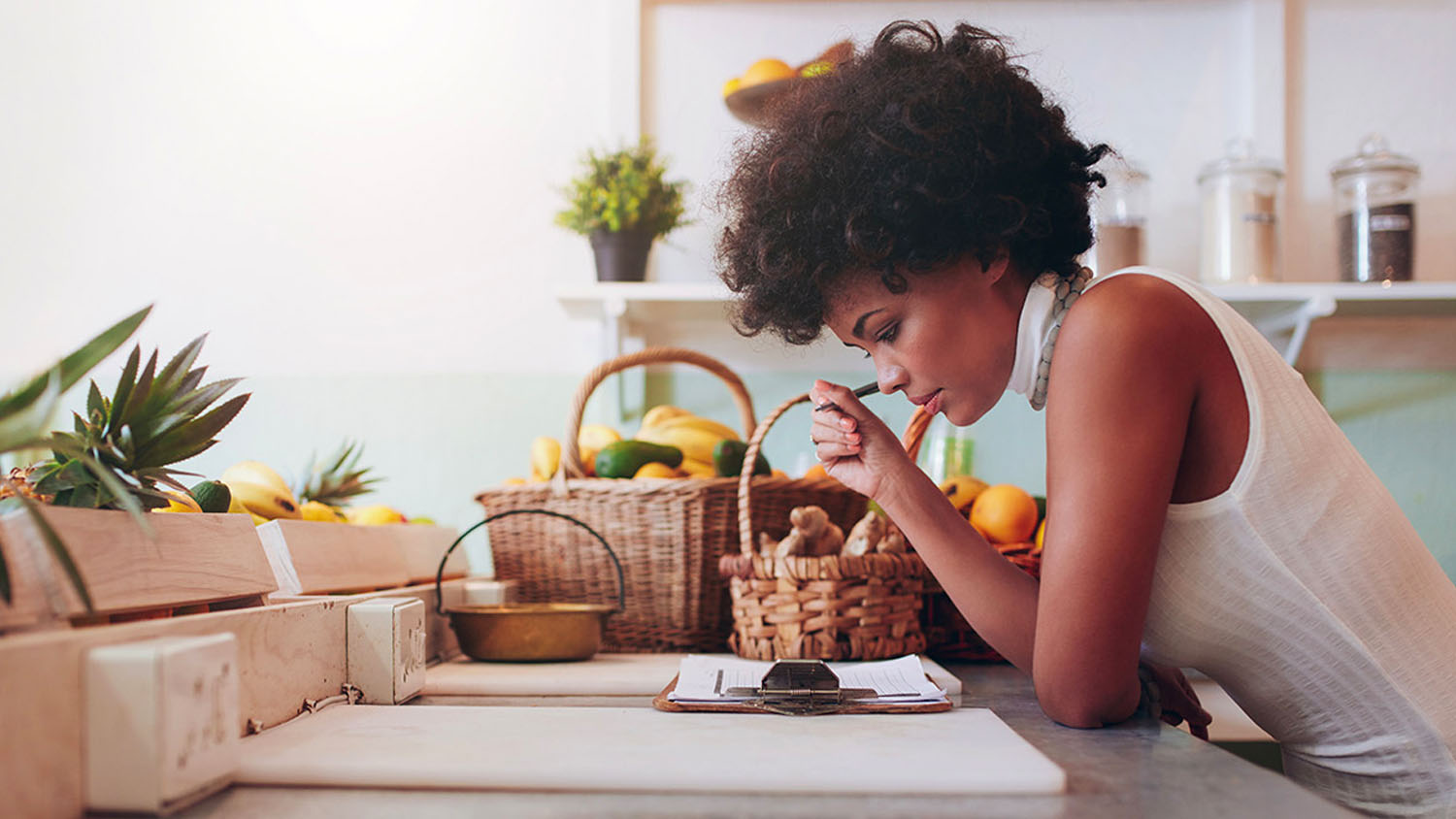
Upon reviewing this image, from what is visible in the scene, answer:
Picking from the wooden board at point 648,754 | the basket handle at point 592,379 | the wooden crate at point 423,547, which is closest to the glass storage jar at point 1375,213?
the basket handle at point 592,379

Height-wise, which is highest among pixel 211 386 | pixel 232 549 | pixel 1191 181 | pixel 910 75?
pixel 1191 181

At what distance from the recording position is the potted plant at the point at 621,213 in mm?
1878

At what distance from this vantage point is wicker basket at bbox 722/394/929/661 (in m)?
1.12

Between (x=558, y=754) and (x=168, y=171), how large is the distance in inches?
77.1

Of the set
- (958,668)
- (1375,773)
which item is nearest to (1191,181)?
(958,668)

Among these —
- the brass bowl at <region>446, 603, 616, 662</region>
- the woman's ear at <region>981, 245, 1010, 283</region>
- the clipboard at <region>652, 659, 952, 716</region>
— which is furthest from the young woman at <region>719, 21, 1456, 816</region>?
the brass bowl at <region>446, 603, 616, 662</region>

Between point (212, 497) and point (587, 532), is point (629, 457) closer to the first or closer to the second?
point (587, 532)

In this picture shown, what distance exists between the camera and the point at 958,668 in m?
1.25

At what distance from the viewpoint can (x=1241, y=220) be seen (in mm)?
1910

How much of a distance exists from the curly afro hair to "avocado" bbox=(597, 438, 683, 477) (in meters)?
0.42

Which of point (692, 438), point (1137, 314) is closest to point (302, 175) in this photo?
point (692, 438)

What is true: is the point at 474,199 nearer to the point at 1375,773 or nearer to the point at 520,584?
the point at 520,584

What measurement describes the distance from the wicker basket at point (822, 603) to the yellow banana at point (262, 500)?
472 millimetres

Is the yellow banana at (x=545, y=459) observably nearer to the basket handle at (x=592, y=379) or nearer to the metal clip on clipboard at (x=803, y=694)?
the basket handle at (x=592, y=379)
